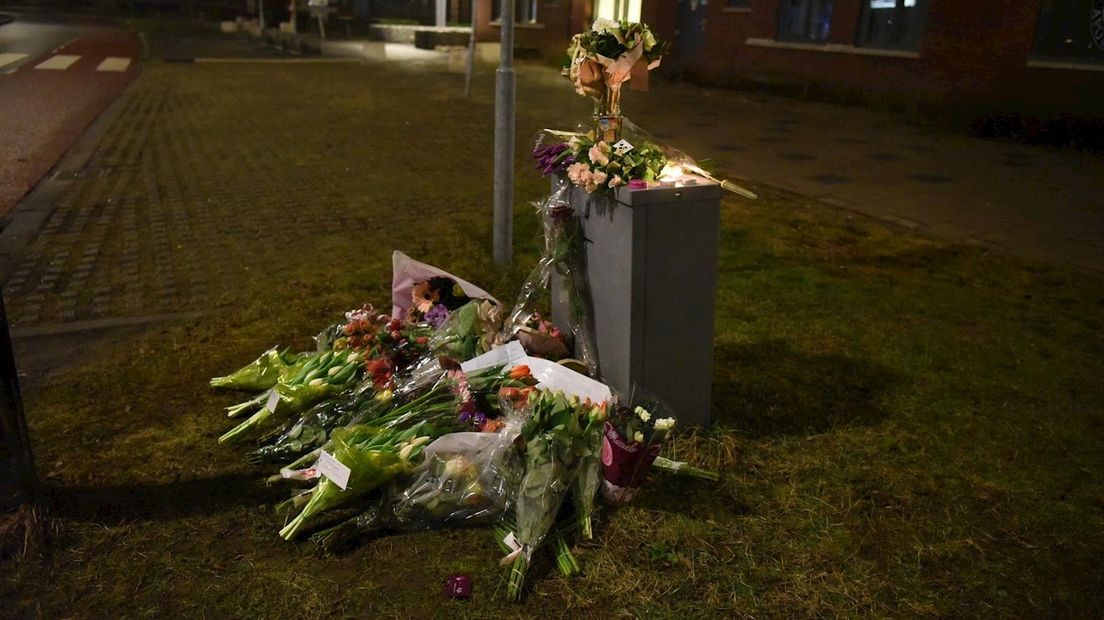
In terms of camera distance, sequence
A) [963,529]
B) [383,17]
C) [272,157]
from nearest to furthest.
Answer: [963,529]
[272,157]
[383,17]

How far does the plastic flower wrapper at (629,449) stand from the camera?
318 centimetres

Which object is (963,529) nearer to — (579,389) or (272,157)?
(579,389)

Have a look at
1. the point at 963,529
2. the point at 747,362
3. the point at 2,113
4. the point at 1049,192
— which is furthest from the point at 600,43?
the point at 2,113

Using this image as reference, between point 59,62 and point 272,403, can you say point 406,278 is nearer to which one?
point 272,403

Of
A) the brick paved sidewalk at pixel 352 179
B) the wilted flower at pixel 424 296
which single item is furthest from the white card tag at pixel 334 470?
the brick paved sidewalk at pixel 352 179

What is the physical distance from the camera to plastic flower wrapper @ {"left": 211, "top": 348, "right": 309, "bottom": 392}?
4238 mm

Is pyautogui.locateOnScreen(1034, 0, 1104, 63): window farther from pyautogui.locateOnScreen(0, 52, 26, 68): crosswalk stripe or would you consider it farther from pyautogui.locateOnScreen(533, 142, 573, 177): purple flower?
pyautogui.locateOnScreen(0, 52, 26, 68): crosswalk stripe

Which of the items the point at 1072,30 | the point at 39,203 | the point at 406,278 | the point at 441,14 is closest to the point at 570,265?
the point at 406,278

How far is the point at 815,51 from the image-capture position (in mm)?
17984

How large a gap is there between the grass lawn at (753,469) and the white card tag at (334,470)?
253 mm

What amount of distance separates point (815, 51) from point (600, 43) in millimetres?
15765

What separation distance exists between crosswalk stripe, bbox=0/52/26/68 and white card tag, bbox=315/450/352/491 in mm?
24064

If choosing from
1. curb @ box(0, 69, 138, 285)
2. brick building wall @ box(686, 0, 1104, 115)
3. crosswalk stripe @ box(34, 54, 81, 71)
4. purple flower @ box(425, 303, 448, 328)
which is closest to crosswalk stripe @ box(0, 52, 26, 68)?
crosswalk stripe @ box(34, 54, 81, 71)

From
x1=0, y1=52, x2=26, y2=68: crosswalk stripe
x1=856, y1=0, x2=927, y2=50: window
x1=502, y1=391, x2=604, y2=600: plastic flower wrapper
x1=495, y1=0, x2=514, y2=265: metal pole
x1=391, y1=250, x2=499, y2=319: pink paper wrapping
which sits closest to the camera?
x1=502, y1=391, x2=604, y2=600: plastic flower wrapper
